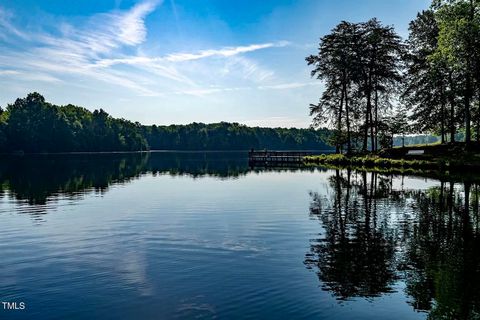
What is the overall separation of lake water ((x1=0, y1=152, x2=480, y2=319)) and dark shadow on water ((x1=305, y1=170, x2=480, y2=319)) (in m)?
0.06

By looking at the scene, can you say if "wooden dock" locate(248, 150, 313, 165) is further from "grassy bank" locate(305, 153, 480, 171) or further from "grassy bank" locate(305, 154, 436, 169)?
"grassy bank" locate(305, 153, 480, 171)

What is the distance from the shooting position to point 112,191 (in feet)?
135

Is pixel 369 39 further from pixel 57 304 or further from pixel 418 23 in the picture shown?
pixel 57 304

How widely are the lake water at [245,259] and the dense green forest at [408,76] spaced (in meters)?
26.9

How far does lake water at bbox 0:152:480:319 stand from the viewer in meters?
11.8

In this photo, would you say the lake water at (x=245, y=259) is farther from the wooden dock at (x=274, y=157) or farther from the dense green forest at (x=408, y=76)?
the wooden dock at (x=274, y=157)

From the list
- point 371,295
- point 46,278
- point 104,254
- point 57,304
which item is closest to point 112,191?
point 104,254

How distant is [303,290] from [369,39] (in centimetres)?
6380

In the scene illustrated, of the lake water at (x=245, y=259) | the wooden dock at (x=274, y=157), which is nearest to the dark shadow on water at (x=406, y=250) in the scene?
the lake water at (x=245, y=259)

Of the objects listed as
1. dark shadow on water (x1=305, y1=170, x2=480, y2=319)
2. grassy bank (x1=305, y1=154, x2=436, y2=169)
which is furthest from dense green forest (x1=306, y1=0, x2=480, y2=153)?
dark shadow on water (x1=305, y1=170, x2=480, y2=319)

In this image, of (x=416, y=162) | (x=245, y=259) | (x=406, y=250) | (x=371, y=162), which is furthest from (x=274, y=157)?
(x=245, y=259)

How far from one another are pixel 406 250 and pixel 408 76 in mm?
57677

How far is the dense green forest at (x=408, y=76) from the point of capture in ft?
169

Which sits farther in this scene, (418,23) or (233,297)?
(418,23)
